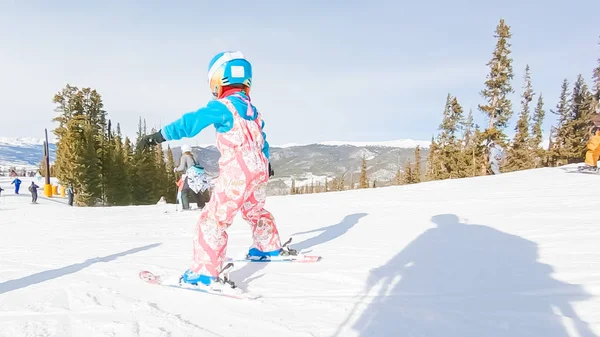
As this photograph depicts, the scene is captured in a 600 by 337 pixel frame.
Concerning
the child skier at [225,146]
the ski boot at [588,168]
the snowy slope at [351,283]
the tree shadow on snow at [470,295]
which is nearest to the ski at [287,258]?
the snowy slope at [351,283]

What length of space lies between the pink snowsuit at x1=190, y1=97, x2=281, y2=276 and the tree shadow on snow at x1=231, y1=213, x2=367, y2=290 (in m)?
0.43

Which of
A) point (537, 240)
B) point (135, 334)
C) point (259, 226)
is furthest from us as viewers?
point (537, 240)

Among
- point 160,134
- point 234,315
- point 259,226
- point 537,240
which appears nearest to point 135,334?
point 234,315

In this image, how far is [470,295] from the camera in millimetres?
2803

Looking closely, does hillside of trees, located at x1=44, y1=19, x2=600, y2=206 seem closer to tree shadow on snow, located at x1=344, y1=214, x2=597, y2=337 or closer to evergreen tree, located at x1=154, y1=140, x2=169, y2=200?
evergreen tree, located at x1=154, y1=140, x2=169, y2=200

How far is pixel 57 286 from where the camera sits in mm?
3012

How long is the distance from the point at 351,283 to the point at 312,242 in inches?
87.5

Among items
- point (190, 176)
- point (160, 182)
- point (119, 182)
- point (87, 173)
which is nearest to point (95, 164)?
point (87, 173)

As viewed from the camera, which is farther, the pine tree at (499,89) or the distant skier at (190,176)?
the pine tree at (499,89)

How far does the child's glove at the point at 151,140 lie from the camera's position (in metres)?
3.05

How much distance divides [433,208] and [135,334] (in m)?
7.30

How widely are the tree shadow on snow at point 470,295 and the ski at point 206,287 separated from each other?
0.98 meters

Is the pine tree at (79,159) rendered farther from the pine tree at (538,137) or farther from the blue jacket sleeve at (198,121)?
the pine tree at (538,137)

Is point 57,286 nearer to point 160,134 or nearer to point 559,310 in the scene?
point 160,134
